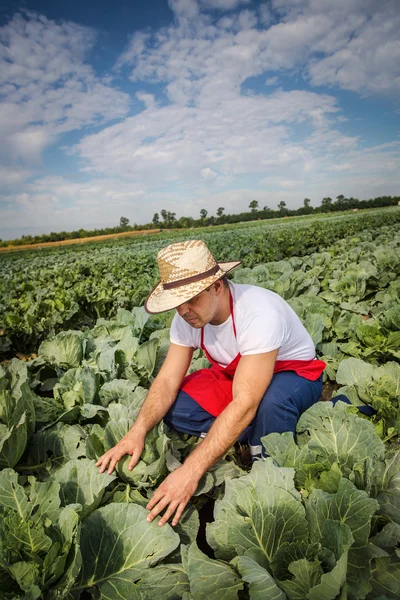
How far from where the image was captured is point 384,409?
2.53 m

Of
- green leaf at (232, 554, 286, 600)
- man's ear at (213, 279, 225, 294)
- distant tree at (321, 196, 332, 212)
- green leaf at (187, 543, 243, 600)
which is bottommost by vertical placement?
green leaf at (187, 543, 243, 600)

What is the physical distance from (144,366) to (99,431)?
2.84 feet

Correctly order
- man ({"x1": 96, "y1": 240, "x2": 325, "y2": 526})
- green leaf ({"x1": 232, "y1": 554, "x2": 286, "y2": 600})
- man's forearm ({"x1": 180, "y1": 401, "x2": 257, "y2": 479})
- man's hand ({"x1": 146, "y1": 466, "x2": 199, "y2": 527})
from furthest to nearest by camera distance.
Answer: man ({"x1": 96, "y1": 240, "x2": 325, "y2": 526}) → man's forearm ({"x1": 180, "y1": 401, "x2": 257, "y2": 479}) → man's hand ({"x1": 146, "y1": 466, "x2": 199, "y2": 527}) → green leaf ({"x1": 232, "y1": 554, "x2": 286, "y2": 600})

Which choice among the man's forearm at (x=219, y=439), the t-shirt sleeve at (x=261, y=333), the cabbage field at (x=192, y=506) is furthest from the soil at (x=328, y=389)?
the man's forearm at (x=219, y=439)

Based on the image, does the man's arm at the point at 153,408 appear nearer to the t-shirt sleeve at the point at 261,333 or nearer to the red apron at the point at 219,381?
the red apron at the point at 219,381

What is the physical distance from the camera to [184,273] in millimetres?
2035

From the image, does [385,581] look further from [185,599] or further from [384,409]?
[384,409]

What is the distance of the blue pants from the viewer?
2.31 metres

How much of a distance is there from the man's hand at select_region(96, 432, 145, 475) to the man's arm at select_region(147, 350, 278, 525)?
0.85 ft

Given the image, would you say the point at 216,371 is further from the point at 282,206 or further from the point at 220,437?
the point at 282,206

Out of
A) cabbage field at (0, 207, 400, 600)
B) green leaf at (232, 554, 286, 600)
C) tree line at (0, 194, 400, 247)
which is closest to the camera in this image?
green leaf at (232, 554, 286, 600)

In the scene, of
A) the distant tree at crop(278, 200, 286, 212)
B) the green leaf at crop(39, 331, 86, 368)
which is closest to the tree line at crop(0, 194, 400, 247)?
the distant tree at crop(278, 200, 286, 212)

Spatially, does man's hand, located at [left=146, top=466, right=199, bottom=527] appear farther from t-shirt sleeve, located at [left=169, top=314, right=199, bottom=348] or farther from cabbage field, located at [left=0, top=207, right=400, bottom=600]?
t-shirt sleeve, located at [left=169, top=314, right=199, bottom=348]

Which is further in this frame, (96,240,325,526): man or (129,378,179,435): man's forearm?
(129,378,179,435): man's forearm
